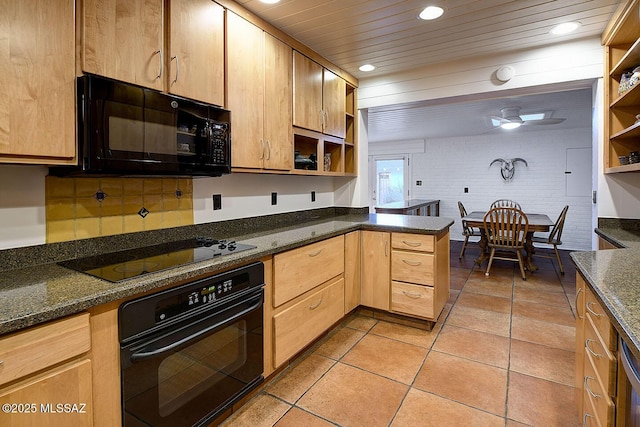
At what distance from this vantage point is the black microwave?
1.28 m

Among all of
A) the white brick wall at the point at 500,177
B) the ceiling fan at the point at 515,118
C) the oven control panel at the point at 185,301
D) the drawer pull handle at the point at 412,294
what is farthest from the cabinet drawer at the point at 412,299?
the white brick wall at the point at 500,177

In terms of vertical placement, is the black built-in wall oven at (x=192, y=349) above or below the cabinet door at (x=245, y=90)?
below

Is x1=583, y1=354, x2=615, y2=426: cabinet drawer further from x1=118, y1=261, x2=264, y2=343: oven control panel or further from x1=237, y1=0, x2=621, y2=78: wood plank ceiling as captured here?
x1=237, y1=0, x2=621, y2=78: wood plank ceiling

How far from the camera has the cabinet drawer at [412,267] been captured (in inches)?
98.7

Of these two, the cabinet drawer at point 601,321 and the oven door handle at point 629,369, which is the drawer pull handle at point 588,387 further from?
the oven door handle at point 629,369

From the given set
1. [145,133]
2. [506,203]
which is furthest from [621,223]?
[506,203]

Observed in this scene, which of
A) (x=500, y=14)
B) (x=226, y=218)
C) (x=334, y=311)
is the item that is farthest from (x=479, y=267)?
(x=226, y=218)

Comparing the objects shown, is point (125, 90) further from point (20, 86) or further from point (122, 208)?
point (122, 208)

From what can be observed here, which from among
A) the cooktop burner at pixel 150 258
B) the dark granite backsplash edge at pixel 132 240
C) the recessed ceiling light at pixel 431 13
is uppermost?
the recessed ceiling light at pixel 431 13

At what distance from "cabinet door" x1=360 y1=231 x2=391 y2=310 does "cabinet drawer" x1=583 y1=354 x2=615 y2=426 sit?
145 cm

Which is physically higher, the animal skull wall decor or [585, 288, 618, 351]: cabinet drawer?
the animal skull wall decor

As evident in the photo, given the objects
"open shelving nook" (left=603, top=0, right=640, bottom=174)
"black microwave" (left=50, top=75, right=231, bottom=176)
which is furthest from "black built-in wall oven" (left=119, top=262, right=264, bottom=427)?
"open shelving nook" (left=603, top=0, right=640, bottom=174)

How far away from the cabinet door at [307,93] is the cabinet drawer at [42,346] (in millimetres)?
1858

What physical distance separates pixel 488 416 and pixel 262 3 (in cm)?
256
